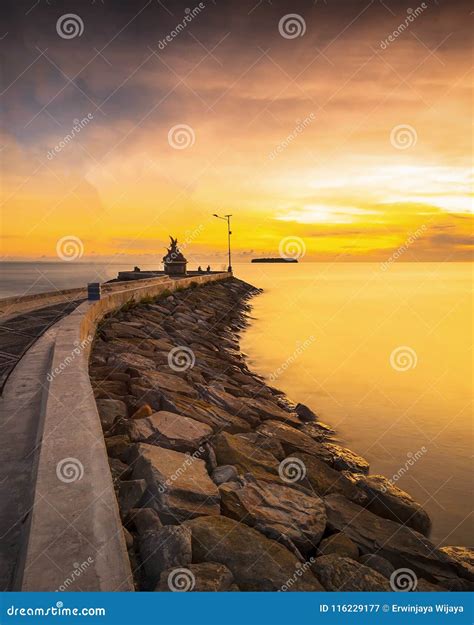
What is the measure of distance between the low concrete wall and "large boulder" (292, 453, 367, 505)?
2.86m

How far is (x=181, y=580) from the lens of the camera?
2.81 m

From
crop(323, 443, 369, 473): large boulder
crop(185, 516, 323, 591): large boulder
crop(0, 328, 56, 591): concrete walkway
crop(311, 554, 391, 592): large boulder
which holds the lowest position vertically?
crop(0, 328, 56, 591): concrete walkway

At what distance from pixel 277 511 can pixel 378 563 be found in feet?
3.48

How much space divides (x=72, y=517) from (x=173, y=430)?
91.5 inches

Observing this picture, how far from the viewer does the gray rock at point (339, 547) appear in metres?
4.02

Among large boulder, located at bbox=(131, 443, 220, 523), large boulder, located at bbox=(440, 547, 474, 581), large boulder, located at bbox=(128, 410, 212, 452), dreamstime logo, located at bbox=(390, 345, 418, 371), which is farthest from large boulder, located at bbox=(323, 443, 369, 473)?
dreamstime logo, located at bbox=(390, 345, 418, 371)

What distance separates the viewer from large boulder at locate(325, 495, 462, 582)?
14.4ft

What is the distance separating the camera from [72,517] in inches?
108

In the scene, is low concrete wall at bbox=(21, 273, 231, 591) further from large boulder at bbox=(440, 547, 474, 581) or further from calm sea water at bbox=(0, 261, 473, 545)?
calm sea water at bbox=(0, 261, 473, 545)

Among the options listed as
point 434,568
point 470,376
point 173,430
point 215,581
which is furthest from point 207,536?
point 470,376
